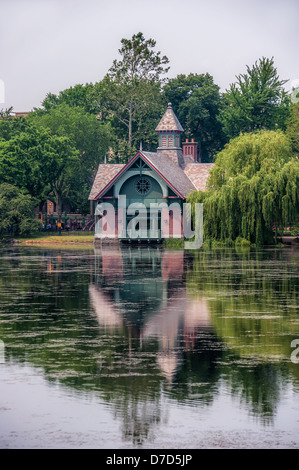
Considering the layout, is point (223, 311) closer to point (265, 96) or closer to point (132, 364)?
point (132, 364)

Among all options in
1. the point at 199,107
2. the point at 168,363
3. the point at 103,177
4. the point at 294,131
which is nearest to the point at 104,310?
the point at 168,363

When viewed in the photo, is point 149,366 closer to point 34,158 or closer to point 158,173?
point 158,173

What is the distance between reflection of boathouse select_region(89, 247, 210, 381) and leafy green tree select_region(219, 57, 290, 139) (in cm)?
5669

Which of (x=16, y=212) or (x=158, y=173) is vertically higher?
(x=158, y=173)

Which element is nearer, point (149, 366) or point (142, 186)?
point (149, 366)

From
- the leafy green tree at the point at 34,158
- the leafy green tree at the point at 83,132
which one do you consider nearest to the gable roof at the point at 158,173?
the leafy green tree at the point at 34,158

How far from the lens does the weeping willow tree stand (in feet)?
183

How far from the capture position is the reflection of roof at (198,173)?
244ft

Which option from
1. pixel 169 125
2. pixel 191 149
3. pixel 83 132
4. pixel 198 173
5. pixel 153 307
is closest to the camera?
pixel 153 307

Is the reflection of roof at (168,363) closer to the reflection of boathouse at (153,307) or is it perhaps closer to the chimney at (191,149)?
the reflection of boathouse at (153,307)

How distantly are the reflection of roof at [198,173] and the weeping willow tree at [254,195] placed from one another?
14344 mm

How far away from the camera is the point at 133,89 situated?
91812mm

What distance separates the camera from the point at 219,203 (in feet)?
186

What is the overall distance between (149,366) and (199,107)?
8685cm
